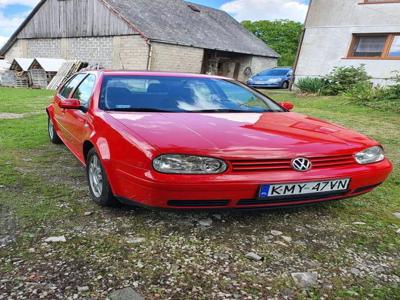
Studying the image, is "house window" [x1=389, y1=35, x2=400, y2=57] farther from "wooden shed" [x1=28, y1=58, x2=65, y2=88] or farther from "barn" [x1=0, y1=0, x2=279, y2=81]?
"wooden shed" [x1=28, y1=58, x2=65, y2=88]

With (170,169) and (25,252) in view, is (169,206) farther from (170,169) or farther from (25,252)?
(25,252)

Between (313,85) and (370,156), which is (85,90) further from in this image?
(313,85)

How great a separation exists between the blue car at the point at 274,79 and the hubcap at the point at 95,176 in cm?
1563

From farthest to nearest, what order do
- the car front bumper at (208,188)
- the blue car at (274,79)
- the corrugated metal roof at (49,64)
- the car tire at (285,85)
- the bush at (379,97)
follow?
the corrugated metal roof at (49,64)
the car tire at (285,85)
the blue car at (274,79)
the bush at (379,97)
the car front bumper at (208,188)

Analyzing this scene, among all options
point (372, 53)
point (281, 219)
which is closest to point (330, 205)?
point (281, 219)

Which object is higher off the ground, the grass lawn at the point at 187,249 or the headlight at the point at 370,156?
the headlight at the point at 370,156

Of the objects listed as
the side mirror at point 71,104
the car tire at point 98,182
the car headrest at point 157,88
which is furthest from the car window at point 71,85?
the car tire at point 98,182

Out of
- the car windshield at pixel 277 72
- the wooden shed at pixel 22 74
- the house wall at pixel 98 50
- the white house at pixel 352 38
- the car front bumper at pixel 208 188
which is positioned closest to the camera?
the car front bumper at pixel 208 188

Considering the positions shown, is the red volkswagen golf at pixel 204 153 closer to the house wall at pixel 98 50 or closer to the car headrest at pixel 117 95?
the car headrest at pixel 117 95

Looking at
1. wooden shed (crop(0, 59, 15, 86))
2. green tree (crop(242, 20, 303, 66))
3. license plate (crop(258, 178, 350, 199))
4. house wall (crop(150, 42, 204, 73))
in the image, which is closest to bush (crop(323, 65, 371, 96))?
house wall (crop(150, 42, 204, 73))

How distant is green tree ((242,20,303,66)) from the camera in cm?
4966

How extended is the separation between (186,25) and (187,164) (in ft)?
73.1

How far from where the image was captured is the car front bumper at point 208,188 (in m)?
2.36

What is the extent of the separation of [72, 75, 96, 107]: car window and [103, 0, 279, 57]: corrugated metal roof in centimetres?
1511
